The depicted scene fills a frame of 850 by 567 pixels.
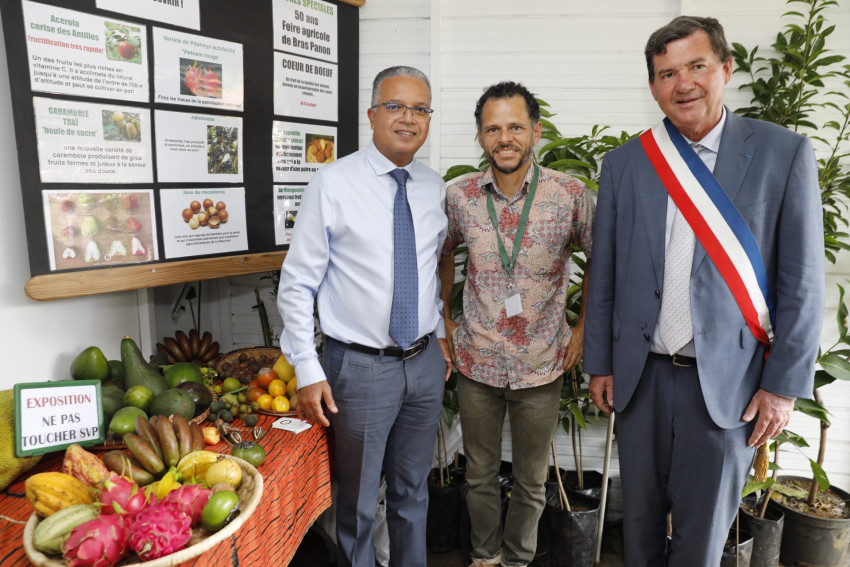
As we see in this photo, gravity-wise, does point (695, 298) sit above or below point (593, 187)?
below

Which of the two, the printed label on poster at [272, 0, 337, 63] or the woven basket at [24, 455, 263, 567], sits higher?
the printed label on poster at [272, 0, 337, 63]

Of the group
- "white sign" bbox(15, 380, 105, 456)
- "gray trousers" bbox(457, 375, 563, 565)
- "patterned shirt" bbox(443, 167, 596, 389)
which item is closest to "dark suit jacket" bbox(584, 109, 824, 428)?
"patterned shirt" bbox(443, 167, 596, 389)

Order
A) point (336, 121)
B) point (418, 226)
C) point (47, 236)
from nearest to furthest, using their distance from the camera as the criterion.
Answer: point (47, 236), point (418, 226), point (336, 121)

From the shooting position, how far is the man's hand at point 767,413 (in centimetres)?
146

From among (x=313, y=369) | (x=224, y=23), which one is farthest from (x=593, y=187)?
(x=224, y=23)

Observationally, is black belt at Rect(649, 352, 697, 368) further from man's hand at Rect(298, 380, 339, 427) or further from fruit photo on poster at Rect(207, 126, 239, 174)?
fruit photo on poster at Rect(207, 126, 239, 174)

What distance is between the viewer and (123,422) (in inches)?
62.2

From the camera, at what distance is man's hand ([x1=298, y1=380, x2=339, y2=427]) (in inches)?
69.3

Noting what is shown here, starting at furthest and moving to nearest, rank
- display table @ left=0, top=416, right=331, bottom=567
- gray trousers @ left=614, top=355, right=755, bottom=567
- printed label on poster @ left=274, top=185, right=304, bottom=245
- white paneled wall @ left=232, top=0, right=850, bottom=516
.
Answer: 1. white paneled wall @ left=232, top=0, right=850, bottom=516
2. printed label on poster @ left=274, top=185, right=304, bottom=245
3. gray trousers @ left=614, top=355, right=755, bottom=567
4. display table @ left=0, top=416, right=331, bottom=567

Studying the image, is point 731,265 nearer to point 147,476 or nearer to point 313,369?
point 313,369

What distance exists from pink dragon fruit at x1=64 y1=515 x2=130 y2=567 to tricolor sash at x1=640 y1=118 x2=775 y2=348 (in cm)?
149

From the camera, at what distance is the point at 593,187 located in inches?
90.6

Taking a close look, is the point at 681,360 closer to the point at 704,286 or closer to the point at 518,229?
the point at 704,286

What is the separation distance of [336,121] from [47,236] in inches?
53.7
